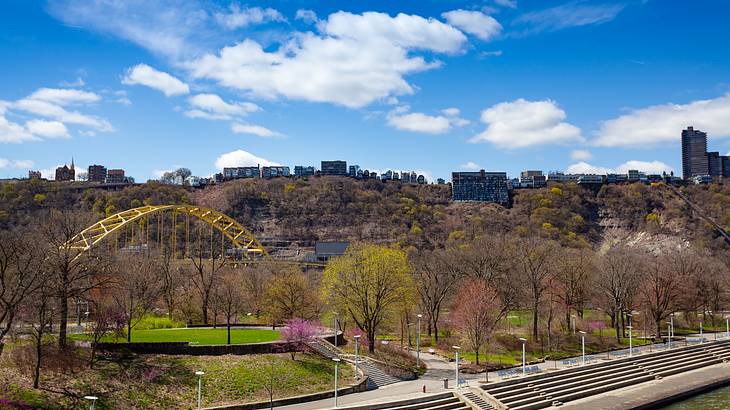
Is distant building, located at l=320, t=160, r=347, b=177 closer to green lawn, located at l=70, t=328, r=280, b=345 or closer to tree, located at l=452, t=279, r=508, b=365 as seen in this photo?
tree, located at l=452, t=279, r=508, b=365

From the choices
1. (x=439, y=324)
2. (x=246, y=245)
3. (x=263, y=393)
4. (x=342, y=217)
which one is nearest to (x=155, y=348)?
(x=263, y=393)

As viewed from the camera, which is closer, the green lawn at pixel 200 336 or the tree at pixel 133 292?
the tree at pixel 133 292

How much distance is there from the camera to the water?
126 feet

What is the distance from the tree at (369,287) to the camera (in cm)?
4600

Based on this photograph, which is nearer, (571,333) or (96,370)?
(96,370)

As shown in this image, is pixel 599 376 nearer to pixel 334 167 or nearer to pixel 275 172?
pixel 275 172

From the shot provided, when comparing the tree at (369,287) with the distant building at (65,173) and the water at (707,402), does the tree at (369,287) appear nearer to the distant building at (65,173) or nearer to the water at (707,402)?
the water at (707,402)

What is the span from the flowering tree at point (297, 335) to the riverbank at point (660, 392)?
17.1 m

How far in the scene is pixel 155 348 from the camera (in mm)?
35969

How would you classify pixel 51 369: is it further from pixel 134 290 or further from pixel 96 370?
pixel 134 290

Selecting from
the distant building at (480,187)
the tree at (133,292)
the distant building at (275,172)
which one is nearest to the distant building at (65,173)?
the distant building at (275,172)

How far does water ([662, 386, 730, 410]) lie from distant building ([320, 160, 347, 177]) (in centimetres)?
15564

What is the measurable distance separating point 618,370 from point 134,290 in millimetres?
36191

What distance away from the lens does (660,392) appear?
40.0 metres
